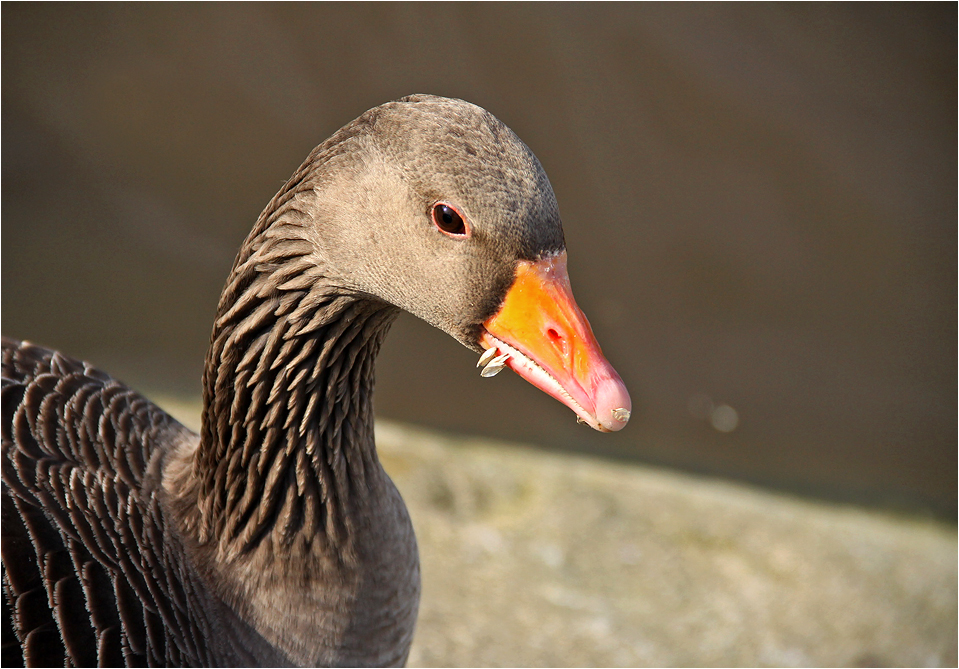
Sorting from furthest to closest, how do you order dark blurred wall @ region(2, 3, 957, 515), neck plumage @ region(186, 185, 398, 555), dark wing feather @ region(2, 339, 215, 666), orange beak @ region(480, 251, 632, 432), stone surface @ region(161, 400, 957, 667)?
1. dark blurred wall @ region(2, 3, 957, 515)
2. stone surface @ region(161, 400, 957, 667)
3. neck plumage @ region(186, 185, 398, 555)
4. dark wing feather @ region(2, 339, 215, 666)
5. orange beak @ region(480, 251, 632, 432)

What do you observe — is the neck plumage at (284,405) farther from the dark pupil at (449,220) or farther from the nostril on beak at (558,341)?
the nostril on beak at (558,341)

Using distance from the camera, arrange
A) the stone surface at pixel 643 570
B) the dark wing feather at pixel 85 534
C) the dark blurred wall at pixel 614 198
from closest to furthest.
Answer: the dark wing feather at pixel 85 534 → the stone surface at pixel 643 570 → the dark blurred wall at pixel 614 198

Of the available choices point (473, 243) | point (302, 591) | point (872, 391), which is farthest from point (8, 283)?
point (872, 391)

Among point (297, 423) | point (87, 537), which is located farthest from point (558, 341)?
point (87, 537)

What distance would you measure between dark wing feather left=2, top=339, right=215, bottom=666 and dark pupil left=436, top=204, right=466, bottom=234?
1309mm

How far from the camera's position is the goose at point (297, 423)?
1992mm

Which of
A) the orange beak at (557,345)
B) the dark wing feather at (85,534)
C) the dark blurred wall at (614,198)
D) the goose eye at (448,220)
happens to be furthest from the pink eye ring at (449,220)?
the dark blurred wall at (614,198)

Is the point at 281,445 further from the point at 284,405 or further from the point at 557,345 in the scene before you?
the point at 557,345

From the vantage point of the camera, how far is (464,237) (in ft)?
6.59

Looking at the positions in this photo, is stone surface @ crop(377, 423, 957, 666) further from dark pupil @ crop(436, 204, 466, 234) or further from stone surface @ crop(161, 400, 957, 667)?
dark pupil @ crop(436, 204, 466, 234)

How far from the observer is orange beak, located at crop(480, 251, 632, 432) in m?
1.92

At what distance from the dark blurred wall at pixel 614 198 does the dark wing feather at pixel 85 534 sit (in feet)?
11.4

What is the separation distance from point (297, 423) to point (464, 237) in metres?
0.86

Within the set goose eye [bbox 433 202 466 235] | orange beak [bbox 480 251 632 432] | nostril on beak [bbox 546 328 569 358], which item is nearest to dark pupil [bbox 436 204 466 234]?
goose eye [bbox 433 202 466 235]
